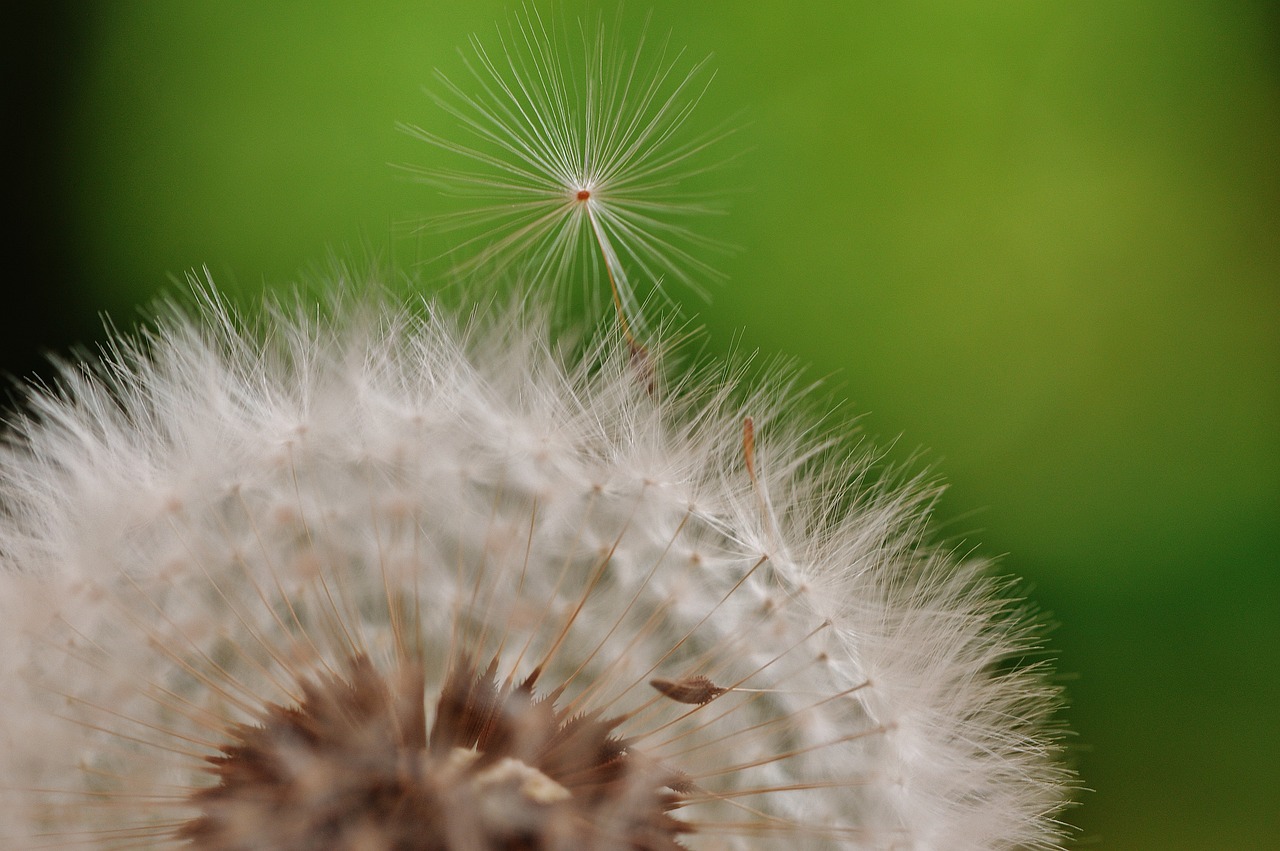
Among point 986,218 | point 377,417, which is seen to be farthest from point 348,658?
point 986,218

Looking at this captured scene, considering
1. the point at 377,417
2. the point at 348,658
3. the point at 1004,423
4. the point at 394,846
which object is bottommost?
the point at 394,846

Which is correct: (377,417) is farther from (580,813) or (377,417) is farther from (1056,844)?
(1056,844)

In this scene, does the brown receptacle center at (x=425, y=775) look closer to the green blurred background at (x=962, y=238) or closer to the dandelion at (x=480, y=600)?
the dandelion at (x=480, y=600)

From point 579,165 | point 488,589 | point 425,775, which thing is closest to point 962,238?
point 579,165

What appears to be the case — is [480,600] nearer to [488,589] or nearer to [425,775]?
[488,589]

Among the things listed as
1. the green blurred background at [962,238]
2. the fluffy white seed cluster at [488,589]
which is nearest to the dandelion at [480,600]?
the fluffy white seed cluster at [488,589]

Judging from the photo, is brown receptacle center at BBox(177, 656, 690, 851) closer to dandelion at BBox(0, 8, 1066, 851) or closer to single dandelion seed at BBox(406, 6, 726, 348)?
dandelion at BBox(0, 8, 1066, 851)
